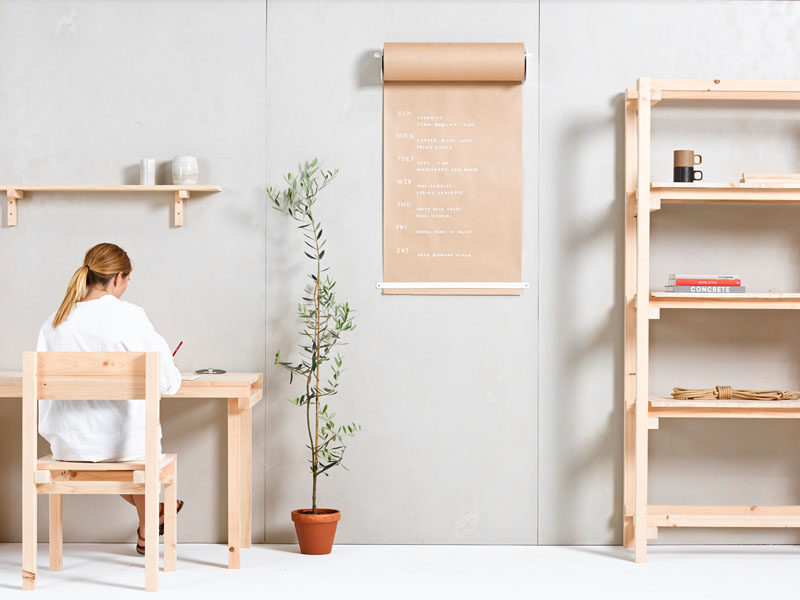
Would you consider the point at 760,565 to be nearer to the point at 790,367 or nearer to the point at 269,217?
the point at 790,367

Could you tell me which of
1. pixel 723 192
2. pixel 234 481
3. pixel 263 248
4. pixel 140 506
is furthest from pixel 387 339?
pixel 723 192

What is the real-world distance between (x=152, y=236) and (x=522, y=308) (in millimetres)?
1712

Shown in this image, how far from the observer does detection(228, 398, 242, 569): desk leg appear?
3719 millimetres

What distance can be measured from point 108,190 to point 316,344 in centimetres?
118

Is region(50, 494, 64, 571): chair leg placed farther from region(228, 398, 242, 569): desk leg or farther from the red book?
the red book

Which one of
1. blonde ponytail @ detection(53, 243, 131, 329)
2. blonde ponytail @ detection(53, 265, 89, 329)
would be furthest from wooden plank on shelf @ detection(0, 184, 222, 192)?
blonde ponytail @ detection(53, 265, 89, 329)

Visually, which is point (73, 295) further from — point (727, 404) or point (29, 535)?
point (727, 404)

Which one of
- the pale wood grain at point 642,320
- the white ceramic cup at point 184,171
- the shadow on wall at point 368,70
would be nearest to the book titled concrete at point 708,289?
the pale wood grain at point 642,320

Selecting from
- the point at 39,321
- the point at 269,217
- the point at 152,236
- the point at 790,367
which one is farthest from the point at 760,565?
the point at 39,321

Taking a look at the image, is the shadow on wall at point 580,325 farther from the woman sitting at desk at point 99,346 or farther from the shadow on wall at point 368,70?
the woman sitting at desk at point 99,346

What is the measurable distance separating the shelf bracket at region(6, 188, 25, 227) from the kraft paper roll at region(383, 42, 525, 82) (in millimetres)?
1740

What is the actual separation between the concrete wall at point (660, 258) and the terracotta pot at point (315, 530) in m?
0.96

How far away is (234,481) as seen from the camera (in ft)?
12.4

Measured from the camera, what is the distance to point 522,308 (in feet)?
13.8
